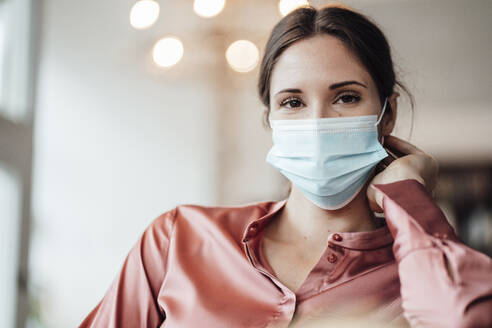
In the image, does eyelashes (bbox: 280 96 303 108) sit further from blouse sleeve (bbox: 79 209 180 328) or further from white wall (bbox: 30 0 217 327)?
white wall (bbox: 30 0 217 327)

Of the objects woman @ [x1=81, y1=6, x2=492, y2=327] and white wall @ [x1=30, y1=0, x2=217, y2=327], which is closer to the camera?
woman @ [x1=81, y1=6, x2=492, y2=327]

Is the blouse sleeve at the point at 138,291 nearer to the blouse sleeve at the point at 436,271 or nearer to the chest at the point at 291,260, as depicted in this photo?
the chest at the point at 291,260

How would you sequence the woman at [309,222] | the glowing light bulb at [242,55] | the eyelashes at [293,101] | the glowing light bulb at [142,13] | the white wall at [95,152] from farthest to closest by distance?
the white wall at [95,152], the glowing light bulb at [242,55], the glowing light bulb at [142,13], the eyelashes at [293,101], the woman at [309,222]

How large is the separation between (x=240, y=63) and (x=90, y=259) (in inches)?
54.5

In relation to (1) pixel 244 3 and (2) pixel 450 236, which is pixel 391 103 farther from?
(1) pixel 244 3

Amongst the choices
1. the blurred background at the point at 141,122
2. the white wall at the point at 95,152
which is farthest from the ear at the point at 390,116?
the white wall at the point at 95,152

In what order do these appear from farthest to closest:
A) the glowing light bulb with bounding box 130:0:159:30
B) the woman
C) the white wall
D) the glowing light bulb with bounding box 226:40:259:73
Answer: the white wall < the glowing light bulb with bounding box 226:40:259:73 < the glowing light bulb with bounding box 130:0:159:30 < the woman

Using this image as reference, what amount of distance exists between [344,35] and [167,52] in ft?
2.63

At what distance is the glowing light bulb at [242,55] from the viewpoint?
1844mm

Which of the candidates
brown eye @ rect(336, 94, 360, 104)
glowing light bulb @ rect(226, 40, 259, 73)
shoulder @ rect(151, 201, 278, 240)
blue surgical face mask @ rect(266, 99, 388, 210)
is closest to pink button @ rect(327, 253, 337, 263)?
blue surgical face mask @ rect(266, 99, 388, 210)

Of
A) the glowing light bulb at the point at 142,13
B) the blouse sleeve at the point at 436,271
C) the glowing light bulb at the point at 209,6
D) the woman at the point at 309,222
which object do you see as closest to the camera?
the blouse sleeve at the point at 436,271

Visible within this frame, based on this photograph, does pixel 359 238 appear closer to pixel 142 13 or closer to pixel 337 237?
pixel 337 237

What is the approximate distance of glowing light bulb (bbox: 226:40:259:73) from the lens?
6.05 feet

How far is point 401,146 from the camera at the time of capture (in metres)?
1.20
